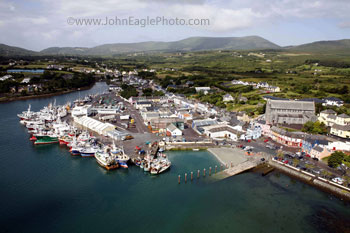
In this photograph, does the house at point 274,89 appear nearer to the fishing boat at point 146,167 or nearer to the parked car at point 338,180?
the parked car at point 338,180

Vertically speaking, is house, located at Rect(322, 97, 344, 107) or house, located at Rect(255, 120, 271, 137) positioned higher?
house, located at Rect(322, 97, 344, 107)

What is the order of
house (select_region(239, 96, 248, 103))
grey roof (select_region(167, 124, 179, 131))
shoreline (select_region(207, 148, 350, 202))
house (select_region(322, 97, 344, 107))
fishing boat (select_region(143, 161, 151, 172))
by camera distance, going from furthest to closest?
house (select_region(239, 96, 248, 103)) < house (select_region(322, 97, 344, 107)) < grey roof (select_region(167, 124, 179, 131)) < fishing boat (select_region(143, 161, 151, 172)) < shoreline (select_region(207, 148, 350, 202))

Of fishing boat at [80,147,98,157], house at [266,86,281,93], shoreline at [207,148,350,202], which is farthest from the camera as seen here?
house at [266,86,281,93]

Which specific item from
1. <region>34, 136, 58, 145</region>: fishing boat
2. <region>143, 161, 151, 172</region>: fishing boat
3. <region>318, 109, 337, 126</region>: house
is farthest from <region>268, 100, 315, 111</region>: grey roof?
<region>34, 136, 58, 145</region>: fishing boat

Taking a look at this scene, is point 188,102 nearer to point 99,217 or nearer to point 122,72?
point 99,217

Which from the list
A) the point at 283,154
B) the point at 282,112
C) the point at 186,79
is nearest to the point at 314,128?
the point at 282,112

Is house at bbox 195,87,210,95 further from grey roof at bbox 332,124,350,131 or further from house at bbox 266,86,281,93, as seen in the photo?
grey roof at bbox 332,124,350,131
